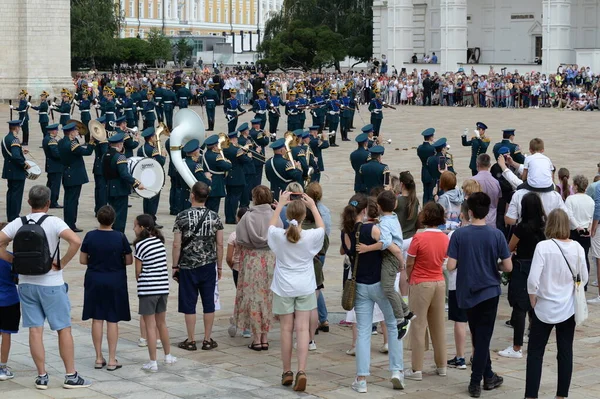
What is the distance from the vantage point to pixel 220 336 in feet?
34.5

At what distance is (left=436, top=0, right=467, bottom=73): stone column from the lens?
53438 mm

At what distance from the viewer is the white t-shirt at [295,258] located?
8.66 metres

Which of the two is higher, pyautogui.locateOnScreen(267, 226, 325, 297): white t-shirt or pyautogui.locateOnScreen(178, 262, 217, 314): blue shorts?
pyautogui.locateOnScreen(267, 226, 325, 297): white t-shirt

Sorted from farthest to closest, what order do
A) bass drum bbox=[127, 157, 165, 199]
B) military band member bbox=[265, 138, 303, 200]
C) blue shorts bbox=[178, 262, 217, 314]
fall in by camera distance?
military band member bbox=[265, 138, 303, 200] → bass drum bbox=[127, 157, 165, 199] → blue shorts bbox=[178, 262, 217, 314]

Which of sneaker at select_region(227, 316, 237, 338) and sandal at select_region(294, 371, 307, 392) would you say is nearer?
sandal at select_region(294, 371, 307, 392)

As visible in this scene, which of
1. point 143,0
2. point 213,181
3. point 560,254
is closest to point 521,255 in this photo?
point 560,254

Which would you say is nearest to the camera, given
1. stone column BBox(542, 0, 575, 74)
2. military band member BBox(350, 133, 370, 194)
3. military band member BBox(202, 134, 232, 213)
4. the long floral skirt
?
the long floral skirt

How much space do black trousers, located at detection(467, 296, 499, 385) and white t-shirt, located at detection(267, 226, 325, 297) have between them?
50.2 inches

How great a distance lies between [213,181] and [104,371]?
771 cm

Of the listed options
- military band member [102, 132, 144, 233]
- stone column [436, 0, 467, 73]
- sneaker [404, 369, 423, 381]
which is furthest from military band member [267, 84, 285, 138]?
stone column [436, 0, 467, 73]

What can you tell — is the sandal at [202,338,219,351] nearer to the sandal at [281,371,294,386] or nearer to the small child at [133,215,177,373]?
the small child at [133,215,177,373]

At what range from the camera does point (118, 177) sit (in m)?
15.5

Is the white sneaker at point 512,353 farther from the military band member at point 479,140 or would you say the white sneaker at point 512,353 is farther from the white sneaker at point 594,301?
the military band member at point 479,140

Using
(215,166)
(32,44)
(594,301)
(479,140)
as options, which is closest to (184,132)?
(215,166)
